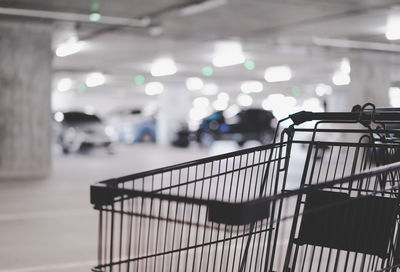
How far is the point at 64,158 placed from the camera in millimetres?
18516

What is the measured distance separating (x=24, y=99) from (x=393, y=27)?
8151mm

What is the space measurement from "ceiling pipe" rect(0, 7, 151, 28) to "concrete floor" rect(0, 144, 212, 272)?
127 inches

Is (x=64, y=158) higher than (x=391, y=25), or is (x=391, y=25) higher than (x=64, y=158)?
(x=391, y=25)

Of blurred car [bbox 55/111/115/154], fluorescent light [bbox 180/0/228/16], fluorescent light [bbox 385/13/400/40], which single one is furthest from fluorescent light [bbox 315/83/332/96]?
fluorescent light [bbox 180/0/228/16]

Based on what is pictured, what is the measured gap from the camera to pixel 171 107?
31.1 meters

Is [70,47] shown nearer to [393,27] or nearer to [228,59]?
[228,59]

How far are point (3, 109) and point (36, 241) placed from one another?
7.31 metres

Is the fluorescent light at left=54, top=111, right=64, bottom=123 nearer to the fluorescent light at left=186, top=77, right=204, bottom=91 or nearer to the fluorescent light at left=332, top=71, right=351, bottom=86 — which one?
the fluorescent light at left=186, top=77, right=204, bottom=91

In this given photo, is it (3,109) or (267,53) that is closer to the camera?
(3,109)

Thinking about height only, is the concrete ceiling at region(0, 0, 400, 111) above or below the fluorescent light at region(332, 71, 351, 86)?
below

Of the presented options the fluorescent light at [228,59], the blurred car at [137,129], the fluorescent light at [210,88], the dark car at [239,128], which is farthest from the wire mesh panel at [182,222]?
the fluorescent light at [210,88]

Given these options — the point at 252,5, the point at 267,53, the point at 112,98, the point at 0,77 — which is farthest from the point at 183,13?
the point at 112,98

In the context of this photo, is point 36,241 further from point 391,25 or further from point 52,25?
point 391,25

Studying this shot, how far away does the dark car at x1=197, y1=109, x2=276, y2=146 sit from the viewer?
79.1 feet
